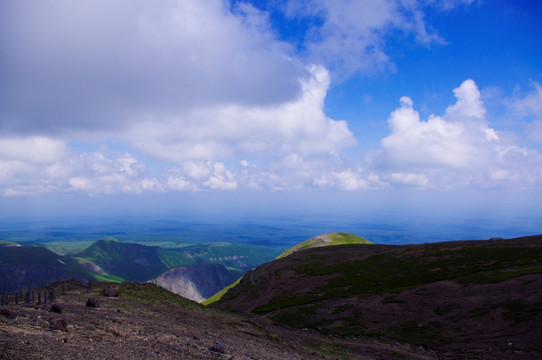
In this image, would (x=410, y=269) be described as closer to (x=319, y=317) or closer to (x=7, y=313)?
(x=319, y=317)

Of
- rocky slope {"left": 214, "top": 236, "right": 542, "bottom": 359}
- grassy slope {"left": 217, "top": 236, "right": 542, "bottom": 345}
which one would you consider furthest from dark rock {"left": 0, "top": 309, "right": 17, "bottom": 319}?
grassy slope {"left": 217, "top": 236, "right": 542, "bottom": 345}

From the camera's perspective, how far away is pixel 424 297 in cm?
5128

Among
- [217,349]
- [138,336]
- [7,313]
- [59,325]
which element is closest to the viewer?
[59,325]

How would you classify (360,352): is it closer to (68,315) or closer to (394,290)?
(394,290)

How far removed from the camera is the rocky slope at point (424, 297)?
Answer: 123 feet

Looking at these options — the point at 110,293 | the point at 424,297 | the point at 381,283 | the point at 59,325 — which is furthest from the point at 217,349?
the point at 381,283

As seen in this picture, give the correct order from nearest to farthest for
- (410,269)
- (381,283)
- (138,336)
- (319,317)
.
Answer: (138,336), (319,317), (381,283), (410,269)

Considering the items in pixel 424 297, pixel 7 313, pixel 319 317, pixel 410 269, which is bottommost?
pixel 319 317

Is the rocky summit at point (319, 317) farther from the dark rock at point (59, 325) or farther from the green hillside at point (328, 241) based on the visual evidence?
→ the green hillside at point (328, 241)

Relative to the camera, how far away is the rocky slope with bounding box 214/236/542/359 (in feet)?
123

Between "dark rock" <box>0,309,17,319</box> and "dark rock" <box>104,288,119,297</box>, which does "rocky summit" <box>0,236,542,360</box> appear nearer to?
"dark rock" <box>0,309,17,319</box>

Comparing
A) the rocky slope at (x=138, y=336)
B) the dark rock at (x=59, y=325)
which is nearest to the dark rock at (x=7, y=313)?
the rocky slope at (x=138, y=336)

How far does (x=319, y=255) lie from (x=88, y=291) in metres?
78.7

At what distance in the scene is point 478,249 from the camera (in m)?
79.9
